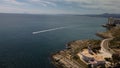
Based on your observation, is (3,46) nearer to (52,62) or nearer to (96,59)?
(52,62)

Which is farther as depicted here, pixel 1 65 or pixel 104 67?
pixel 1 65

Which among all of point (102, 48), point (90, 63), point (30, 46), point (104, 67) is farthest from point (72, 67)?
point (30, 46)

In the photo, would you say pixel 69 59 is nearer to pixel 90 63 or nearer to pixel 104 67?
pixel 90 63

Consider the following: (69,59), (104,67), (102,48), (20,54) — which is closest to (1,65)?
(20,54)

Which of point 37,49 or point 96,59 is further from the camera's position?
point 37,49

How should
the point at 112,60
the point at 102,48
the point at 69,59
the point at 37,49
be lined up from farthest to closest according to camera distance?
the point at 37,49 < the point at 102,48 < the point at 69,59 < the point at 112,60

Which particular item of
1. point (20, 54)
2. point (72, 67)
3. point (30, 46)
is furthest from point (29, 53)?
point (72, 67)

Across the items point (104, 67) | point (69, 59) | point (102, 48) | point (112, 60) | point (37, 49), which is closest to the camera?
point (104, 67)

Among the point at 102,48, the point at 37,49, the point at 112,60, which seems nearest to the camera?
the point at 112,60

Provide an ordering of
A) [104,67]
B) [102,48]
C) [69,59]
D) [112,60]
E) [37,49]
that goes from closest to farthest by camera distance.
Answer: [104,67] → [112,60] → [69,59] → [102,48] → [37,49]
